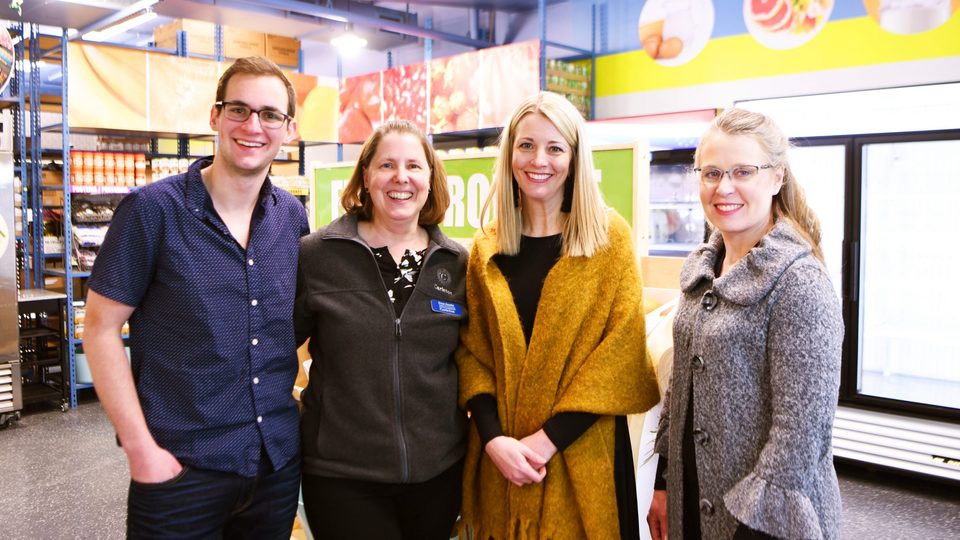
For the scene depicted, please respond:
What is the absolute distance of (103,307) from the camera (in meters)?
1.62

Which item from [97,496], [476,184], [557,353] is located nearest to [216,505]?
[557,353]

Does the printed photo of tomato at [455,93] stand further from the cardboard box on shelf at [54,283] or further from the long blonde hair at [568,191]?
the long blonde hair at [568,191]

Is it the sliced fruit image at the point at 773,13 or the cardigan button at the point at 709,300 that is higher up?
the sliced fruit image at the point at 773,13

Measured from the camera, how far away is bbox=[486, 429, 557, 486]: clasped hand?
176 centimetres

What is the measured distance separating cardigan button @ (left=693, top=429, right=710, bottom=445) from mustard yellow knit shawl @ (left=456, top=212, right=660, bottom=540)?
23cm

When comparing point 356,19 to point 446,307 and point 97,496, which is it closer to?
point 97,496

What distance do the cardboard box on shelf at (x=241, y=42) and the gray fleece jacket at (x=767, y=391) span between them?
7.80 meters

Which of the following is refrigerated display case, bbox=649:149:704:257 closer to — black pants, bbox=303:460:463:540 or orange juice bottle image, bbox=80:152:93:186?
black pants, bbox=303:460:463:540

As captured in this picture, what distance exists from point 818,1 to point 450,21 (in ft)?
18.4

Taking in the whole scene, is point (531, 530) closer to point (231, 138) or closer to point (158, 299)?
point (158, 299)

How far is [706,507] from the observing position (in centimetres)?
156

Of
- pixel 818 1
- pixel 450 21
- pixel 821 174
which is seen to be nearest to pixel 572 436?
pixel 821 174

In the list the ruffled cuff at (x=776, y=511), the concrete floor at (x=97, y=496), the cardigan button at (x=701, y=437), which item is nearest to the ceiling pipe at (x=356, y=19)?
the concrete floor at (x=97, y=496)

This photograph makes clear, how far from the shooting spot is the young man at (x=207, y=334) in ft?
5.34
